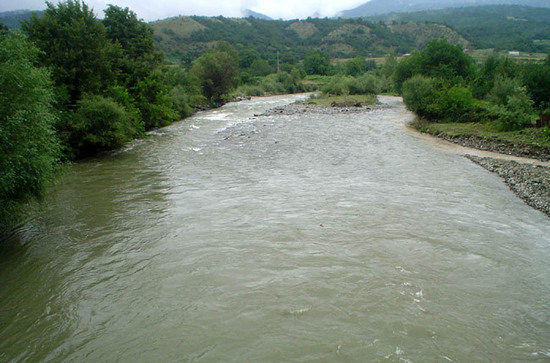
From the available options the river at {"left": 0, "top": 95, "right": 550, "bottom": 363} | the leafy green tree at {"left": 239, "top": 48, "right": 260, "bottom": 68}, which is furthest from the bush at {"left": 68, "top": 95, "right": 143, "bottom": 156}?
the leafy green tree at {"left": 239, "top": 48, "right": 260, "bottom": 68}

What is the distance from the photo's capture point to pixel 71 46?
21.5 metres

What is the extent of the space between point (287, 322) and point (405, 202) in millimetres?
8120

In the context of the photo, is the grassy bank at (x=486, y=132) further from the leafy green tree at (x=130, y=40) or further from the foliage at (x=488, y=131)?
the leafy green tree at (x=130, y=40)

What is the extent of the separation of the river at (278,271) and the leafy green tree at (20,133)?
4.96 ft

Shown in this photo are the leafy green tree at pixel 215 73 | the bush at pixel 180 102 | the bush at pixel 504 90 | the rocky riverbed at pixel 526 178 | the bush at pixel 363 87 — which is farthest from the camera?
the bush at pixel 363 87

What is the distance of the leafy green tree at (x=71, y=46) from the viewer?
20.8 metres

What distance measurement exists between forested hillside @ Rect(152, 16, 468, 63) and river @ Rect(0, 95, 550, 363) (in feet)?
414

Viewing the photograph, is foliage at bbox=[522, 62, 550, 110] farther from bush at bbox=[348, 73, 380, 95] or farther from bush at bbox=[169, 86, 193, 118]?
bush at bbox=[348, 73, 380, 95]

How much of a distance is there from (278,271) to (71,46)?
20434 mm

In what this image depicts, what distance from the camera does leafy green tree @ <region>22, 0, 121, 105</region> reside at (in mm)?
20766

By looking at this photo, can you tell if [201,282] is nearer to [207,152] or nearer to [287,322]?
[287,322]

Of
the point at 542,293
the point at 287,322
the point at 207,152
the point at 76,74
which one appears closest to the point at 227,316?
the point at 287,322

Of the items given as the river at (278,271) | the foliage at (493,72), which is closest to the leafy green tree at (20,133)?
the river at (278,271)

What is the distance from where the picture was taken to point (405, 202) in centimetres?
1332
